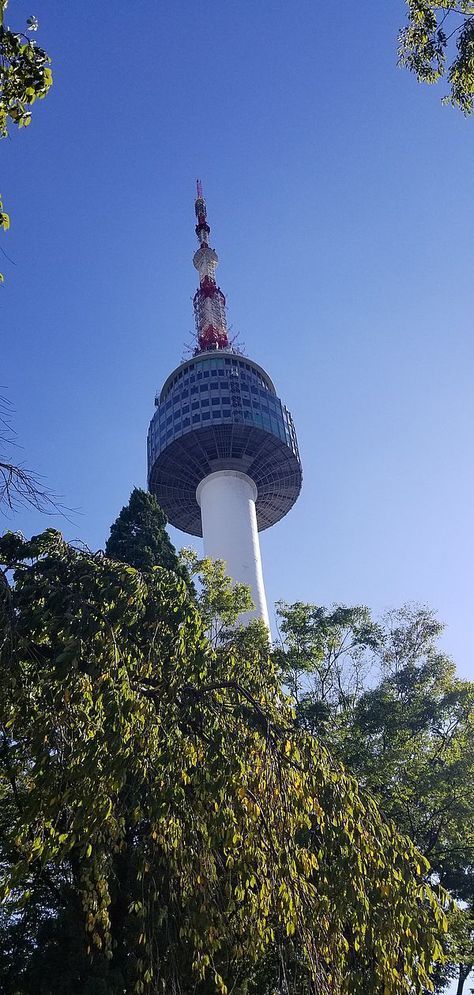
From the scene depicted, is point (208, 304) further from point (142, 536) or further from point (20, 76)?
point (20, 76)

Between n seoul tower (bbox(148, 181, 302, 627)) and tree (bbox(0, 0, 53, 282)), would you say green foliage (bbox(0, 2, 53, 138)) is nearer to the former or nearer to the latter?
tree (bbox(0, 0, 53, 282))

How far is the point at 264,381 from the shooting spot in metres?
48.7

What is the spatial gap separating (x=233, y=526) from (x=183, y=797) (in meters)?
37.3

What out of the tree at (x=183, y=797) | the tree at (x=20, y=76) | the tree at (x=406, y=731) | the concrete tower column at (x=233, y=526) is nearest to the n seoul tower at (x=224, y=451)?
the concrete tower column at (x=233, y=526)

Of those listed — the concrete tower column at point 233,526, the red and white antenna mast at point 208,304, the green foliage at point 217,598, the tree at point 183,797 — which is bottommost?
the tree at point 183,797

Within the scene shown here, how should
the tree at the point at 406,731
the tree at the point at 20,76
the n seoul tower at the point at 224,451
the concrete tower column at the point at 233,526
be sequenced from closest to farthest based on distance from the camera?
the tree at the point at 20,76
the tree at the point at 406,731
the concrete tower column at the point at 233,526
the n seoul tower at the point at 224,451

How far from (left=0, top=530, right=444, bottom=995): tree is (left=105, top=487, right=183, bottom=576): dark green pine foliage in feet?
39.4

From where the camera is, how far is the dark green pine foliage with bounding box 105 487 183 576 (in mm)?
18812

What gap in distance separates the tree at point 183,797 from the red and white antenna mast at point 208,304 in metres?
45.1

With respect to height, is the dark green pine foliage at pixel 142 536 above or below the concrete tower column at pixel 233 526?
below

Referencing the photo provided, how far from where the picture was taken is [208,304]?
171 ft

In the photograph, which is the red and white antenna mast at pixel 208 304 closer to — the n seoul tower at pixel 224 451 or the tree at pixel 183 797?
the n seoul tower at pixel 224 451

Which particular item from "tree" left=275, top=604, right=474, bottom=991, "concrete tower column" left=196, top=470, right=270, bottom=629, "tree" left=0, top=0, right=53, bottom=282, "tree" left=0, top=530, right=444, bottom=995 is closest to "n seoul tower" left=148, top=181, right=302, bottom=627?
"concrete tower column" left=196, top=470, right=270, bottom=629

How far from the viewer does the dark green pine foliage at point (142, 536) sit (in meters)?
18.8
